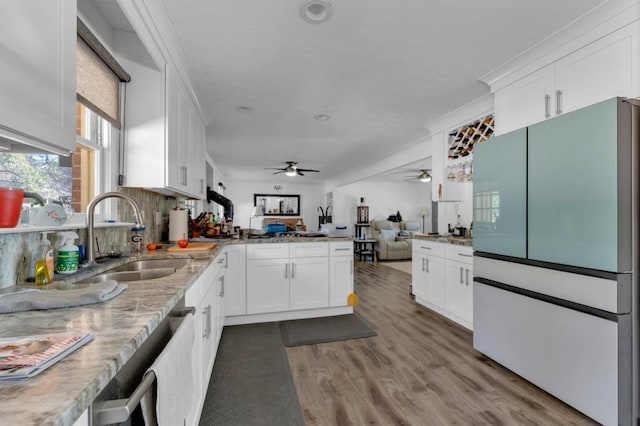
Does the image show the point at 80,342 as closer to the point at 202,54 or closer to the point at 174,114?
the point at 174,114

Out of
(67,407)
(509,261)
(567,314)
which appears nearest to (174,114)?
(67,407)

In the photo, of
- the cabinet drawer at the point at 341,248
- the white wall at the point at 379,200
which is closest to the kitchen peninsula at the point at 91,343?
the cabinet drawer at the point at 341,248

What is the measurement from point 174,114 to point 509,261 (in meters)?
2.69

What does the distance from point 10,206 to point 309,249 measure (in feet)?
8.41

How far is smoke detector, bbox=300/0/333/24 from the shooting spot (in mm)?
1741

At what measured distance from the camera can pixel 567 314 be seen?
1.80 meters

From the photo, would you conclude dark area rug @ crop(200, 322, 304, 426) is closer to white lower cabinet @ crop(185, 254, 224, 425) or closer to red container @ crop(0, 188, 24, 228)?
white lower cabinet @ crop(185, 254, 224, 425)

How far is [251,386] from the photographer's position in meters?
2.07

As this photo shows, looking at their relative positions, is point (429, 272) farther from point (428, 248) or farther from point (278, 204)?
point (278, 204)

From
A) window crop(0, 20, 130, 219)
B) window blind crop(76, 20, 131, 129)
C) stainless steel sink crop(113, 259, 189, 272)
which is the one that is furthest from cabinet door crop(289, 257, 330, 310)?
window blind crop(76, 20, 131, 129)

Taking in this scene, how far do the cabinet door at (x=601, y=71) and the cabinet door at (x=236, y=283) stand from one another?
3037 mm

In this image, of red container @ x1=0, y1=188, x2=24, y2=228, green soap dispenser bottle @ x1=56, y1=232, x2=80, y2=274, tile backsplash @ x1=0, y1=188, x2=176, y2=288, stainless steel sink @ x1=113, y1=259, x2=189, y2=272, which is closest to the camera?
red container @ x1=0, y1=188, x2=24, y2=228

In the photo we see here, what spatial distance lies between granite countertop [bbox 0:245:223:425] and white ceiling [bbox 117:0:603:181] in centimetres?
168

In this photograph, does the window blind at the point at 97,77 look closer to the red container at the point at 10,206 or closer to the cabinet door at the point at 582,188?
the red container at the point at 10,206
